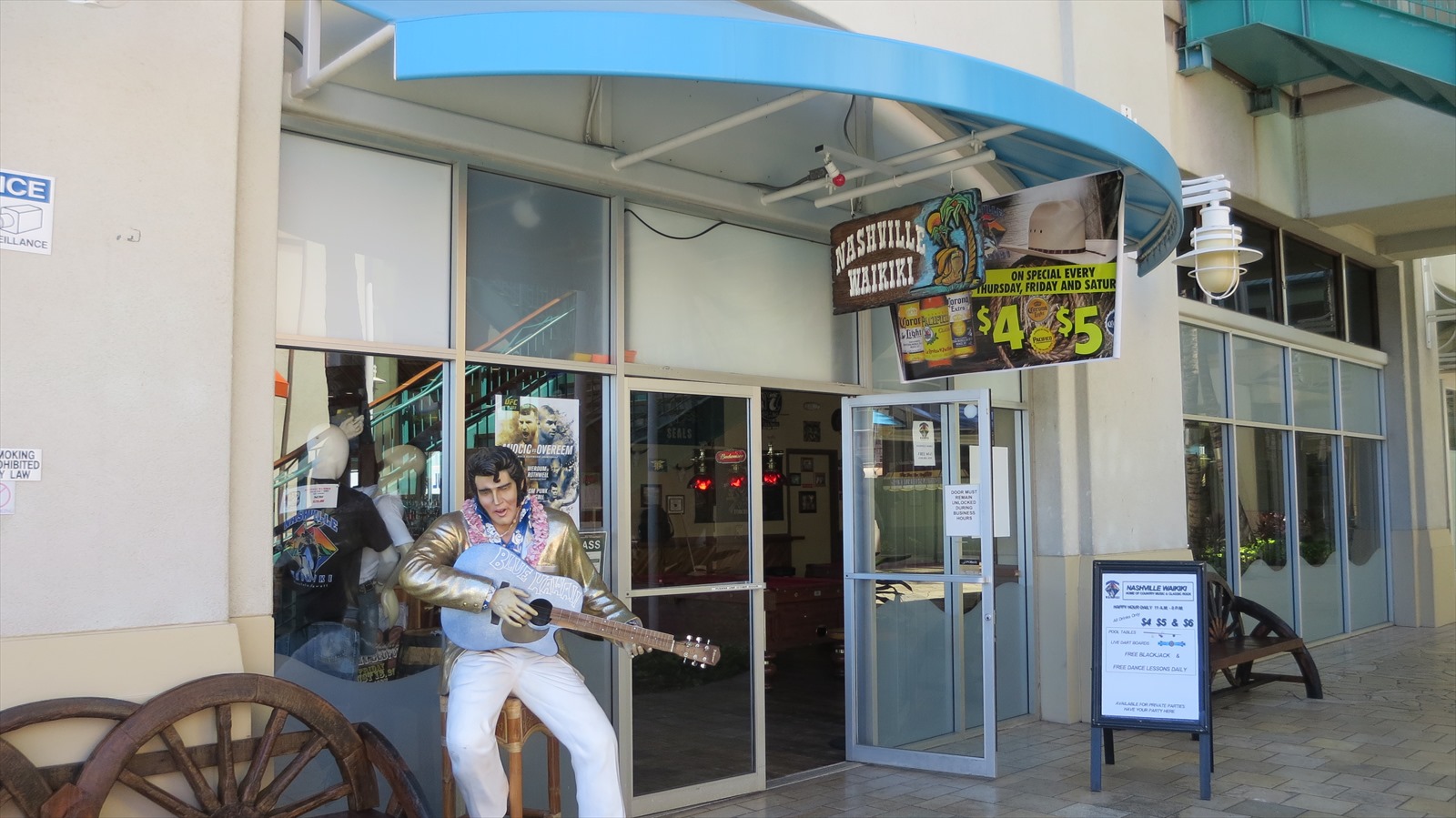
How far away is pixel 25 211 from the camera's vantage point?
3742mm

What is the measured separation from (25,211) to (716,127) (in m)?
2.78

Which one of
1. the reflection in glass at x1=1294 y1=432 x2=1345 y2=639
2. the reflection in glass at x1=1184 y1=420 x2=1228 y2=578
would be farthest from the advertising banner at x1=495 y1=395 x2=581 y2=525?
the reflection in glass at x1=1294 y1=432 x2=1345 y2=639

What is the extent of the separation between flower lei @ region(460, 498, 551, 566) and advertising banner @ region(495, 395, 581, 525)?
810 mm

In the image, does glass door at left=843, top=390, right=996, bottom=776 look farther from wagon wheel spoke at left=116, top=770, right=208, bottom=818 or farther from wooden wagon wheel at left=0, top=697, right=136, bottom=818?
wooden wagon wheel at left=0, top=697, right=136, bottom=818

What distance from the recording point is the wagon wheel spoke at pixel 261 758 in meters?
3.97

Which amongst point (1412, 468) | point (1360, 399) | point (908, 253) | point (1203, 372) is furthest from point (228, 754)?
point (1412, 468)

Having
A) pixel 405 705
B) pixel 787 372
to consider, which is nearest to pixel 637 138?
pixel 787 372

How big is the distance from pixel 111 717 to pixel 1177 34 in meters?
9.43

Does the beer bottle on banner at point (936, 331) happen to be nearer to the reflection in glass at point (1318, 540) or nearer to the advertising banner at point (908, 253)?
the advertising banner at point (908, 253)

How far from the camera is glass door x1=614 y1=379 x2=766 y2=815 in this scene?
5871 mm

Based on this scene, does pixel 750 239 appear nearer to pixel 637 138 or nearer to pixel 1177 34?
pixel 637 138

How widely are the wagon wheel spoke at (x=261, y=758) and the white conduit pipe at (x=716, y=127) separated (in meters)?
3.01

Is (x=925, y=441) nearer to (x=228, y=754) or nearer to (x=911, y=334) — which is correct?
(x=911, y=334)

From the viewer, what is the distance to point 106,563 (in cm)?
385
